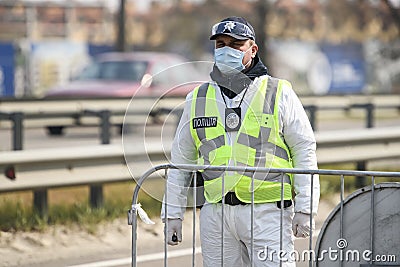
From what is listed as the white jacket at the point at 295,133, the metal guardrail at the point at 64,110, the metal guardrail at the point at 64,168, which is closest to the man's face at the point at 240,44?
the white jacket at the point at 295,133

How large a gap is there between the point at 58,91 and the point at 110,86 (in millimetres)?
1097

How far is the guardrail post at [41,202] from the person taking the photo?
32.9ft

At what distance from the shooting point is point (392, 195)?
16.7 ft

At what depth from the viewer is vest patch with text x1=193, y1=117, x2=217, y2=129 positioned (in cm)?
552

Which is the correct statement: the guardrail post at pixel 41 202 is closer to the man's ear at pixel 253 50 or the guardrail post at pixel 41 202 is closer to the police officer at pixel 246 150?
the police officer at pixel 246 150

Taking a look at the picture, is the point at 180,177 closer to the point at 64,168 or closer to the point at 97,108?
the point at 64,168

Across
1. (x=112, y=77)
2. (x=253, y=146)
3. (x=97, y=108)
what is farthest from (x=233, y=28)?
(x=112, y=77)

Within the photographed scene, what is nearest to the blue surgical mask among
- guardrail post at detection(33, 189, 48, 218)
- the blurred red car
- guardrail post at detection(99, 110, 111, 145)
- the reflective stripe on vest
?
the reflective stripe on vest

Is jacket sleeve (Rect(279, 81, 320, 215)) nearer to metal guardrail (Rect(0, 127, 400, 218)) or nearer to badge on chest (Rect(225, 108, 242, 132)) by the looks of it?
badge on chest (Rect(225, 108, 242, 132))

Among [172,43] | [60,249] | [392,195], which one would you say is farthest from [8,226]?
[172,43]

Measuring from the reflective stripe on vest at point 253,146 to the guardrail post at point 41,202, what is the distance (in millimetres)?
4724

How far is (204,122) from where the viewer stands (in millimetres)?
5547

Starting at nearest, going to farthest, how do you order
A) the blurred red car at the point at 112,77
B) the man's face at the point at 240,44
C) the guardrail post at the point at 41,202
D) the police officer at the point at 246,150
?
1. the police officer at the point at 246,150
2. the man's face at the point at 240,44
3. the guardrail post at the point at 41,202
4. the blurred red car at the point at 112,77

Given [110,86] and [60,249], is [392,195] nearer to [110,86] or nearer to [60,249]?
[60,249]
